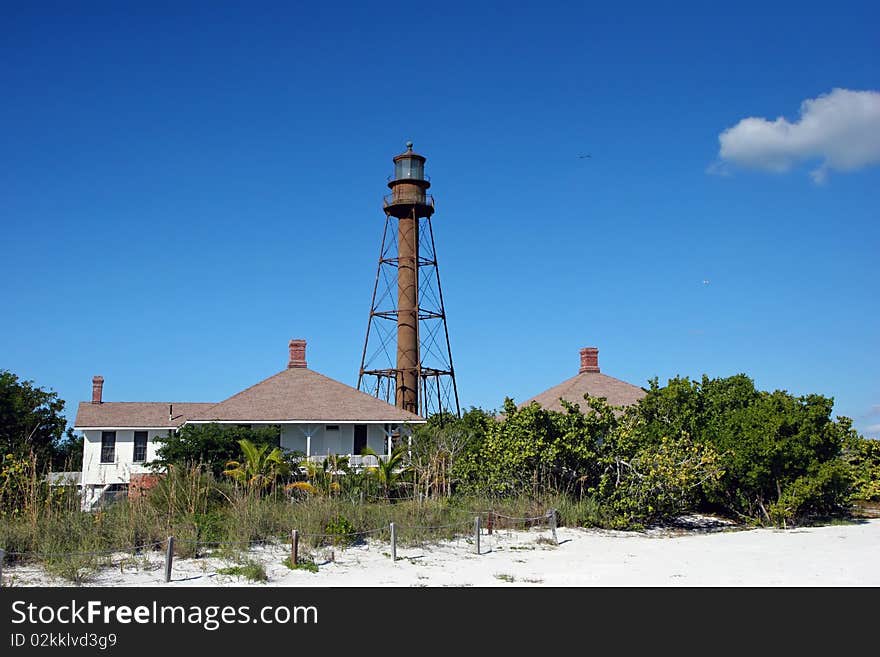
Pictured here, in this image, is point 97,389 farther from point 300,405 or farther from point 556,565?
point 556,565

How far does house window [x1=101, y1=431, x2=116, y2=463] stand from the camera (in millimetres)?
32875

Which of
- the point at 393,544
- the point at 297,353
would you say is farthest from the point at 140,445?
the point at 393,544

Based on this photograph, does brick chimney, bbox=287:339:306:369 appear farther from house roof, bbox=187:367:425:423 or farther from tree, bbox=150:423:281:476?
tree, bbox=150:423:281:476

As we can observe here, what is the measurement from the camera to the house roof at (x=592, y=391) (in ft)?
102

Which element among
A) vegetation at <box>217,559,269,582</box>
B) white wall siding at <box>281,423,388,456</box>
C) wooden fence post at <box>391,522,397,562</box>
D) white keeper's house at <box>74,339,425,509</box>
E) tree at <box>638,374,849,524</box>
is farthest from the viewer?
white wall siding at <box>281,423,388,456</box>

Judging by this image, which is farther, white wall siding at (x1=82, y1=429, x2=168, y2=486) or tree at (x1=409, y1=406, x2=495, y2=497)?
white wall siding at (x1=82, y1=429, x2=168, y2=486)

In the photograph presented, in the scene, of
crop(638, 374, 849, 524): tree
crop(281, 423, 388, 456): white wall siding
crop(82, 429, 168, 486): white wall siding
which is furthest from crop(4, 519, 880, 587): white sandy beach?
crop(82, 429, 168, 486): white wall siding
